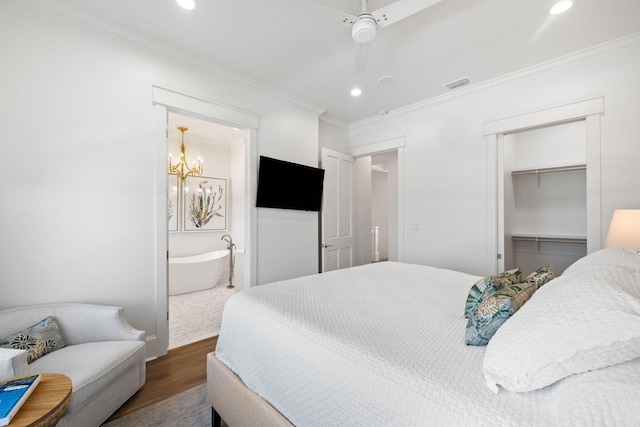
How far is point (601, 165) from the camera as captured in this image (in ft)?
7.82

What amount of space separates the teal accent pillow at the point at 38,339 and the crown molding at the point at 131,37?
2127mm

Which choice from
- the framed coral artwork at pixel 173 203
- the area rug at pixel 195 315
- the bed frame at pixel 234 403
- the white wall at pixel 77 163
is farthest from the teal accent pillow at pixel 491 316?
the framed coral artwork at pixel 173 203

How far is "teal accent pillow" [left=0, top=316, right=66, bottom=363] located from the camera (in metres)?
1.55

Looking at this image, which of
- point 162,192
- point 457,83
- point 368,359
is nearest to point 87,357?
point 162,192

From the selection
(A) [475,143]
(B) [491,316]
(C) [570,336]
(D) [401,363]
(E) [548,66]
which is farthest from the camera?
(A) [475,143]

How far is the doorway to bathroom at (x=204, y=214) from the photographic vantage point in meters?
4.30

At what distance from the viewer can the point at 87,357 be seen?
161 centimetres

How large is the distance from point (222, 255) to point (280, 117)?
118 inches

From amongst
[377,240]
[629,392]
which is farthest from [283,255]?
[377,240]

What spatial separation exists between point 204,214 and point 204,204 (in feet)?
0.62

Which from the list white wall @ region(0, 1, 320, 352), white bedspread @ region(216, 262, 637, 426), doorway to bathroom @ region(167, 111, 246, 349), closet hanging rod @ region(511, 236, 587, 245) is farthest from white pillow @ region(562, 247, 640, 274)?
A: doorway to bathroom @ region(167, 111, 246, 349)

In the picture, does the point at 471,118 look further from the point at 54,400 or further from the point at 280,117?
the point at 54,400

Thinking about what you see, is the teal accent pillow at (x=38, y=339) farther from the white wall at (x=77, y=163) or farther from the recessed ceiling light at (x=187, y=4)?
the recessed ceiling light at (x=187, y=4)

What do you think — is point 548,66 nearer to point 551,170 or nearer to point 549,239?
point 551,170
